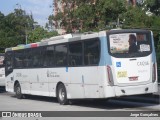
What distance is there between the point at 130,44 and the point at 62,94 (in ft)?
14.1

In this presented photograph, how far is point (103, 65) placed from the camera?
17.3 meters

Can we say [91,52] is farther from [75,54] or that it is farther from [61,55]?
[61,55]

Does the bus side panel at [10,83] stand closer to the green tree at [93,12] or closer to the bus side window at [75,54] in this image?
the bus side window at [75,54]

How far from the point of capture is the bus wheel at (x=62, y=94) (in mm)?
20161

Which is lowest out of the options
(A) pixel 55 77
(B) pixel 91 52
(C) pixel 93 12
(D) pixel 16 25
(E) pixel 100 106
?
(E) pixel 100 106

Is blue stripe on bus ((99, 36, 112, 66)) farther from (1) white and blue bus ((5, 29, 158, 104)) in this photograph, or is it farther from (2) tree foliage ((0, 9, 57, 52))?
(2) tree foliage ((0, 9, 57, 52))

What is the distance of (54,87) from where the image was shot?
21172 millimetres

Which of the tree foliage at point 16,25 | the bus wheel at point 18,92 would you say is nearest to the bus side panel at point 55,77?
the bus wheel at point 18,92

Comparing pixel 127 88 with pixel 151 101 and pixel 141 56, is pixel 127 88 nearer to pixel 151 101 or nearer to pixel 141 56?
pixel 141 56

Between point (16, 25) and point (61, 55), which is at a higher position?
point (16, 25)

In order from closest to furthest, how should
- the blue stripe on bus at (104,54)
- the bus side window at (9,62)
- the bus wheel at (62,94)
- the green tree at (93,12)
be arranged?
1. the blue stripe on bus at (104,54)
2. the bus wheel at (62,94)
3. the bus side window at (9,62)
4. the green tree at (93,12)

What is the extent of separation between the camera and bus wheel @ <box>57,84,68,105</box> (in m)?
20.2

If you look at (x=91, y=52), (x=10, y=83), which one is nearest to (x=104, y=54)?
(x=91, y=52)

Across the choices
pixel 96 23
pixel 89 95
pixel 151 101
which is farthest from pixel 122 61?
pixel 96 23
